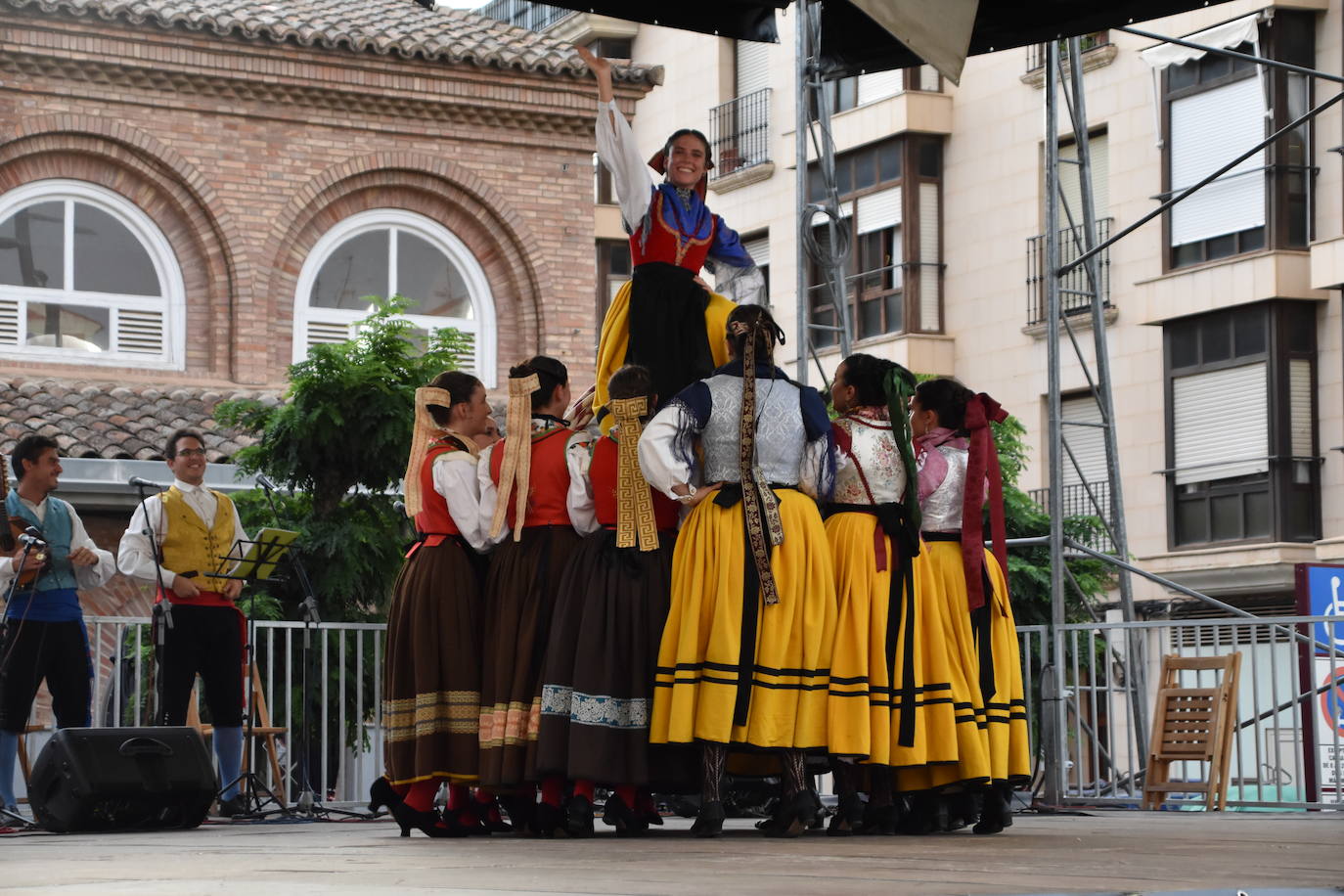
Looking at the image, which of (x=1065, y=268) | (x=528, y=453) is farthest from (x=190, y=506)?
(x=1065, y=268)

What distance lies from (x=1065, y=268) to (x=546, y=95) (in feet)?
25.0

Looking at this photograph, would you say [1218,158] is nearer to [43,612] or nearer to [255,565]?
[255,565]

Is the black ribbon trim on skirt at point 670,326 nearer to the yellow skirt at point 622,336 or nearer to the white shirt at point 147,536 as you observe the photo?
the yellow skirt at point 622,336

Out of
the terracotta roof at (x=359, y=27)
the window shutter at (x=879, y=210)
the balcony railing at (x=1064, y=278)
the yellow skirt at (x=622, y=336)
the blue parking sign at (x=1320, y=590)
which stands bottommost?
the blue parking sign at (x=1320, y=590)

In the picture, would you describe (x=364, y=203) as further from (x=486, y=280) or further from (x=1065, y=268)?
(x=1065, y=268)

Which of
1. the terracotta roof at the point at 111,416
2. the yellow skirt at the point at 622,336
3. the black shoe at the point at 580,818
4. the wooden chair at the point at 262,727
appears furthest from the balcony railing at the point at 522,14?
the black shoe at the point at 580,818

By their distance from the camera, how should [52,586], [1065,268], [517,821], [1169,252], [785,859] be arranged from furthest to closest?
[1169,252]
[1065,268]
[52,586]
[517,821]
[785,859]

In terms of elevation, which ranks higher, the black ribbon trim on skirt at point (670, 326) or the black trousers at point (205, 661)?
the black ribbon trim on skirt at point (670, 326)

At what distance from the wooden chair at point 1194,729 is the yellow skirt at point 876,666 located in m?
3.53

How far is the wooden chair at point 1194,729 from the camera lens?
10648 millimetres

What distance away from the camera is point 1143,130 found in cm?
2602

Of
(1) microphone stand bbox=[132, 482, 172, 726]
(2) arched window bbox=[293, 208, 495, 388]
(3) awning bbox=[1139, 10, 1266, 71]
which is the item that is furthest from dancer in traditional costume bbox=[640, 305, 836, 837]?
(3) awning bbox=[1139, 10, 1266, 71]

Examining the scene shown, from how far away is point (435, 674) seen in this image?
7617 mm

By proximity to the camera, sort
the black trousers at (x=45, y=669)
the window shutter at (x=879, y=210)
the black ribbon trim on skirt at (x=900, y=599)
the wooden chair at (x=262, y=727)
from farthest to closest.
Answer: the window shutter at (x=879, y=210), the wooden chair at (x=262, y=727), the black trousers at (x=45, y=669), the black ribbon trim on skirt at (x=900, y=599)
